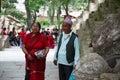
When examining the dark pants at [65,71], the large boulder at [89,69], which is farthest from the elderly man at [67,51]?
the large boulder at [89,69]

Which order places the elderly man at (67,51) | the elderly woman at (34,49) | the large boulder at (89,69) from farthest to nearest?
the elderly woman at (34,49) < the large boulder at (89,69) < the elderly man at (67,51)

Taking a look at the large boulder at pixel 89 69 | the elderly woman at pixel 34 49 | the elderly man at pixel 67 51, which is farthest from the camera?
the elderly woman at pixel 34 49

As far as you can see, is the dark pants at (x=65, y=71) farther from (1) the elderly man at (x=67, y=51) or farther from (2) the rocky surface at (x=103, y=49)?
→ (2) the rocky surface at (x=103, y=49)

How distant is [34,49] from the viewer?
9250 millimetres

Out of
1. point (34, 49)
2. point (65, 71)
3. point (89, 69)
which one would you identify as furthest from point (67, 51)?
point (34, 49)

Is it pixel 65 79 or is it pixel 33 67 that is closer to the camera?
pixel 65 79

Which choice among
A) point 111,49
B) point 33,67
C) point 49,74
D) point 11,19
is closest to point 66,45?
point 33,67

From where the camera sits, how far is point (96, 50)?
1152 centimetres

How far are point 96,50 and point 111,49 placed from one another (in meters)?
0.49

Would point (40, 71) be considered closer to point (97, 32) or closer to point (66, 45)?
point (66, 45)

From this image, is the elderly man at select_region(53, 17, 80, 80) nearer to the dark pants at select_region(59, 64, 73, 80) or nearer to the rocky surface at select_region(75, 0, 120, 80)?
the dark pants at select_region(59, 64, 73, 80)

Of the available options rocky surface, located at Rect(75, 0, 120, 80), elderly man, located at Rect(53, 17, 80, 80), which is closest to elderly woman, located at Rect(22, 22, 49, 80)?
elderly man, located at Rect(53, 17, 80, 80)

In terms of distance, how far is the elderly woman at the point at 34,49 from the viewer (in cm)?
921

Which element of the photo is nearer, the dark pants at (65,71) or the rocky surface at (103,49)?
the dark pants at (65,71)
